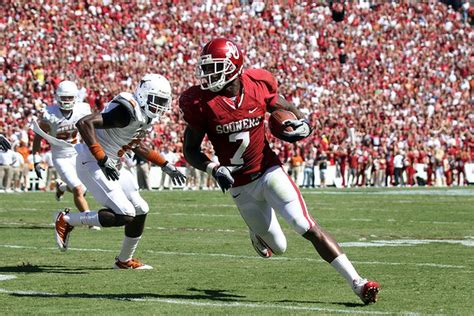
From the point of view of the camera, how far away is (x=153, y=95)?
9.15 meters

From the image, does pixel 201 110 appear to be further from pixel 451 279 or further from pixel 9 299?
pixel 451 279

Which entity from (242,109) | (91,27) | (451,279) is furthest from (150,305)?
(91,27)

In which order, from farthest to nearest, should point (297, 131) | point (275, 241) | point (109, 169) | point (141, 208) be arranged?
point (141, 208)
point (109, 169)
point (275, 241)
point (297, 131)

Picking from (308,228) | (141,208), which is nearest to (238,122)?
(308,228)

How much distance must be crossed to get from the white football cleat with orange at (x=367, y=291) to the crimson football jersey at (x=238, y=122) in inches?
46.3

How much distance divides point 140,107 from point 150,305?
2769 millimetres

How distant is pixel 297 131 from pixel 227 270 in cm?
219

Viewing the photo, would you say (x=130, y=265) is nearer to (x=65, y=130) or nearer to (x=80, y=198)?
(x=80, y=198)

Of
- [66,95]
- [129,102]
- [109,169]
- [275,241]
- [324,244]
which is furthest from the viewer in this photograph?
[66,95]

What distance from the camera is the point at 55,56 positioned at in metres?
32.6

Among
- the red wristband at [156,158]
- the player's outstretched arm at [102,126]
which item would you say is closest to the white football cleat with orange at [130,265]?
the player's outstretched arm at [102,126]

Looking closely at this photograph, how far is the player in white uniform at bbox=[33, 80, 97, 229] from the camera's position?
13.9 m

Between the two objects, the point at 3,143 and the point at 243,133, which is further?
the point at 3,143

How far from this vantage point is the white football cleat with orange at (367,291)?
6812mm
